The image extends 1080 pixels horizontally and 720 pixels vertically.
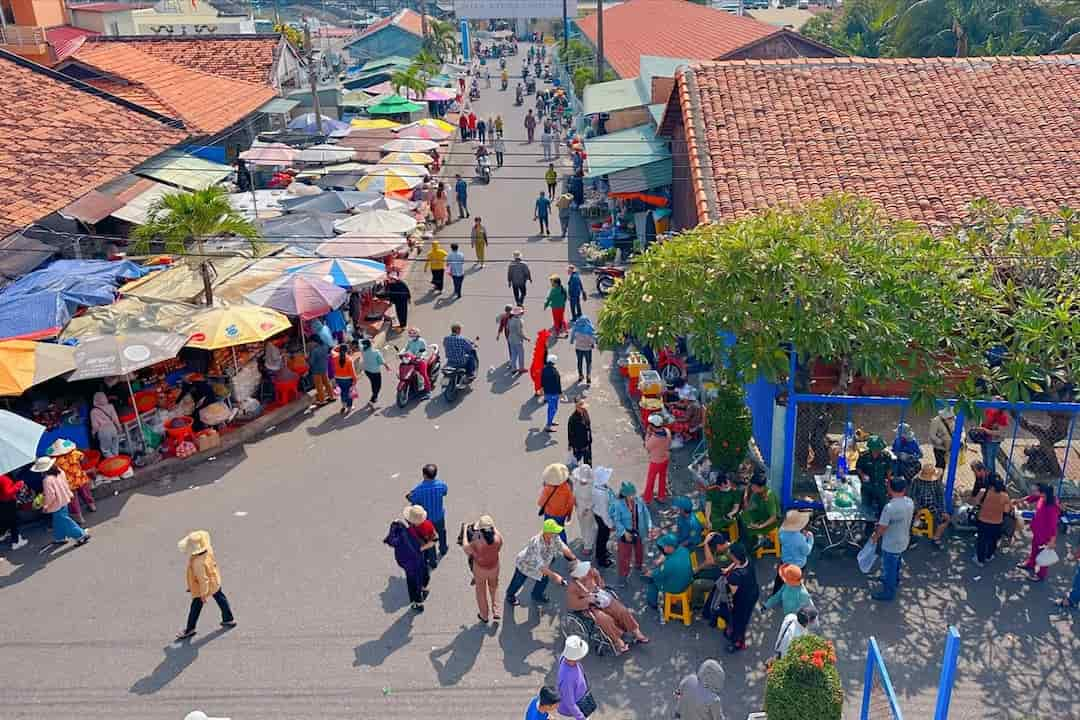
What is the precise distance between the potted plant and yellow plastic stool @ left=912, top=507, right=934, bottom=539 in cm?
414

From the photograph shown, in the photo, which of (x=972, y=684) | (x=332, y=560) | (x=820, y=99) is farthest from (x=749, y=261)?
(x=820, y=99)

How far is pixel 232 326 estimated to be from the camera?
12.9 m

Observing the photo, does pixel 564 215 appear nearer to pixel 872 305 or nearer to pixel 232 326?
pixel 232 326

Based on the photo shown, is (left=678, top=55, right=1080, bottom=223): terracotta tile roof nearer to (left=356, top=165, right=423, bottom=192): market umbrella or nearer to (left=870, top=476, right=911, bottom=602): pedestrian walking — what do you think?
(left=870, top=476, right=911, bottom=602): pedestrian walking

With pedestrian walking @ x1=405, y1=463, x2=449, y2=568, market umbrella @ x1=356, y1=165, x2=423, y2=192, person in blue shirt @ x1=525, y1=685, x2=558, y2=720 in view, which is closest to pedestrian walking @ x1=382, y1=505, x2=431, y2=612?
→ pedestrian walking @ x1=405, y1=463, x2=449, y2=568

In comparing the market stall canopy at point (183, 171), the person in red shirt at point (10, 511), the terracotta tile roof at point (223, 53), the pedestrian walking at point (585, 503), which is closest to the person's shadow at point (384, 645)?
the pedestrian walking at point (585, 503)

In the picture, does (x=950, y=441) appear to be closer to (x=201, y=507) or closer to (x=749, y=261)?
(x=749, y=261)

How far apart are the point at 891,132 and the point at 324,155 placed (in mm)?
15931

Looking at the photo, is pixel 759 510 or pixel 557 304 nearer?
pixel 759 510

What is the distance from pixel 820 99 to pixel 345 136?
54.6 ft

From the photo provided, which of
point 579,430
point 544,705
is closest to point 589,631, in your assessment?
point 544,705

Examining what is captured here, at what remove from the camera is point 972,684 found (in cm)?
834

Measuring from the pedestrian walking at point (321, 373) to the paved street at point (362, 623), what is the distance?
1722 millimetres

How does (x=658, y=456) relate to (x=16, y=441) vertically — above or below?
below
